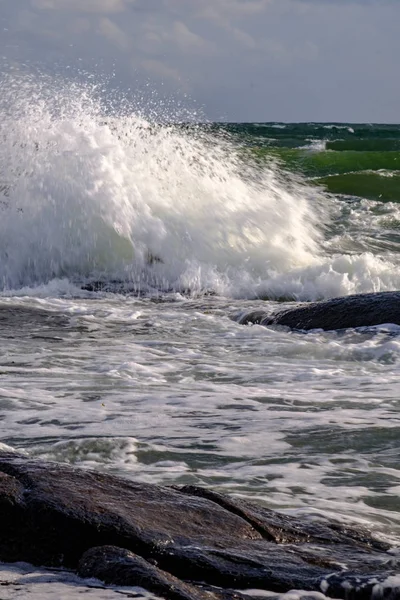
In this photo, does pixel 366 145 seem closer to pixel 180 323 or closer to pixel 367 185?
pixel 367 185

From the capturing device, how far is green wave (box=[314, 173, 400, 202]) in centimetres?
2075

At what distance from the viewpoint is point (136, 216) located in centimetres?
1197

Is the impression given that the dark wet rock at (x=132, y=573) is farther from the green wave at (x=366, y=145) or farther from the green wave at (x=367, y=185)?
the green wave at (x=366, y=145)

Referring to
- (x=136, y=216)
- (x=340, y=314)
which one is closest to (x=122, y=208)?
(x=136, y=216)

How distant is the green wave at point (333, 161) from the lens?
87.9 feet

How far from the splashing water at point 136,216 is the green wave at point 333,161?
42.6ft

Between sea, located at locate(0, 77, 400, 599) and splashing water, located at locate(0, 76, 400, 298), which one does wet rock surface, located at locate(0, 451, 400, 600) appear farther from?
splashing water, located at locate(0, 76, 400, 298)

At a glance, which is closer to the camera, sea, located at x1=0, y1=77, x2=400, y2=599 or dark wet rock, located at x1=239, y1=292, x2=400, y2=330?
sea, located at x1=0, y1=77, x2=400, y2=599

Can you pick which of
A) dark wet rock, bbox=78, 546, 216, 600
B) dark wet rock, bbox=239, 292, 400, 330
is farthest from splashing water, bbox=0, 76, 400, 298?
dark wet rock, bbox=78, 546, 216, 600

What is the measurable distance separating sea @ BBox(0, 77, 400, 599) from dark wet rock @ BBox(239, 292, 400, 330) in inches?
6.4

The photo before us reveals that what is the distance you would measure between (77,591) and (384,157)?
89.3 ft

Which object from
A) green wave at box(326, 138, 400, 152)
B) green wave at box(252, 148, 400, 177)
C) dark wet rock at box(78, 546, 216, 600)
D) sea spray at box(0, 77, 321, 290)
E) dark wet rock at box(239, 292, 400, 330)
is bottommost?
dark wet rock at box(78, 546, 216, 600)

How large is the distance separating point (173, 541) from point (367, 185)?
19517 millimetres

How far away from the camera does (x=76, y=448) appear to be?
4.21 m
